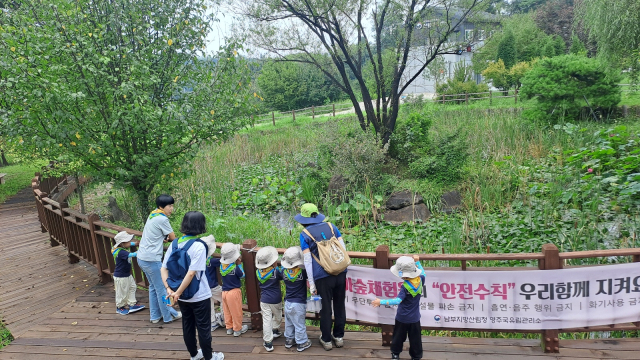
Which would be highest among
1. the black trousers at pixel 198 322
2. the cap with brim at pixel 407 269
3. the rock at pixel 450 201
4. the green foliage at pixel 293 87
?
the green foliage at pixel 293 87

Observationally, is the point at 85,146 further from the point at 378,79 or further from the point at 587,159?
the point at 587,159

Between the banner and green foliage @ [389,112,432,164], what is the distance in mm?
7171

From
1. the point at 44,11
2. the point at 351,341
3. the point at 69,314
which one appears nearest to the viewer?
the point at 351,341

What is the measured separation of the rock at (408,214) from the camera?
866cm

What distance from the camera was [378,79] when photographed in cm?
1192

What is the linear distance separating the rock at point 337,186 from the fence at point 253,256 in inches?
136

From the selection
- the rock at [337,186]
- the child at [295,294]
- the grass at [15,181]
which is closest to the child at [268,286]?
the child at [295,294]

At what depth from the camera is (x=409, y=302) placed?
3459mm

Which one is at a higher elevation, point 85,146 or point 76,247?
point 85,146

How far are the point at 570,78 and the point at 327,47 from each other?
7976mm

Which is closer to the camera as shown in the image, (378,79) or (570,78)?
(378,79)

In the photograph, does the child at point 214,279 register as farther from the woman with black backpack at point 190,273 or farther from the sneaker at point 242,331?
the sneaker at point 242,331

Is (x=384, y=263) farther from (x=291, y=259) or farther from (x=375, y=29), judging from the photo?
(x=375, y=29)

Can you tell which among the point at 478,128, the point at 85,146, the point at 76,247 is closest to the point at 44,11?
the point at 85,146
